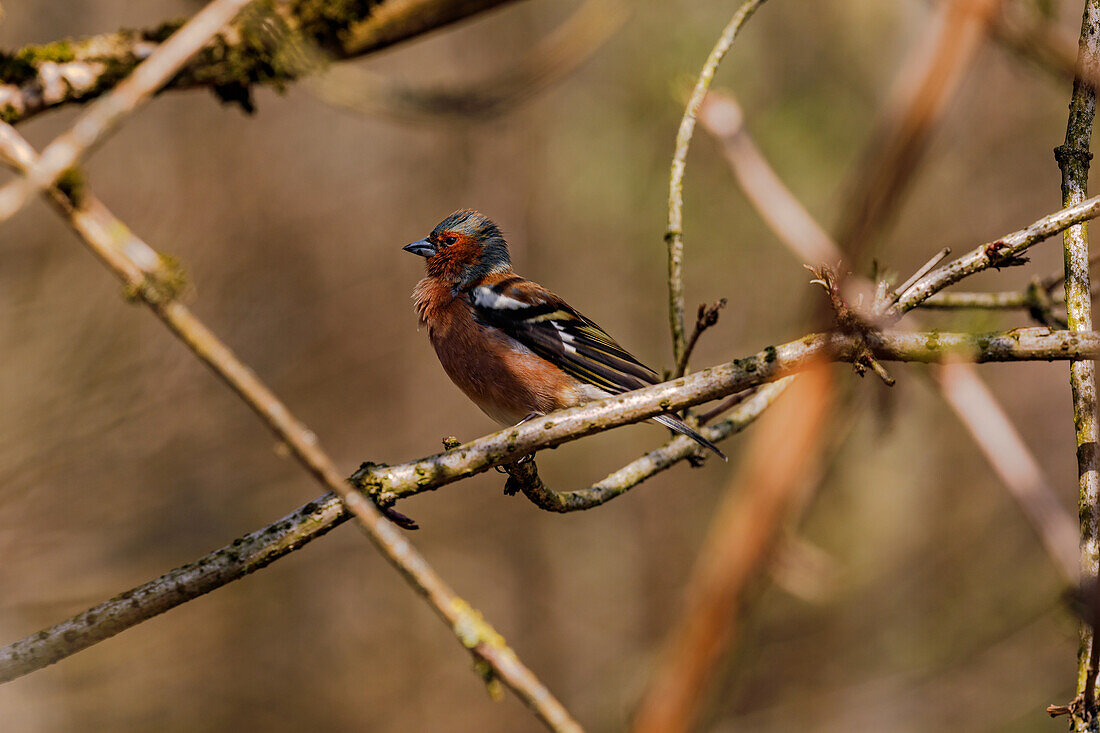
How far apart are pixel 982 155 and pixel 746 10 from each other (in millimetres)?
9093

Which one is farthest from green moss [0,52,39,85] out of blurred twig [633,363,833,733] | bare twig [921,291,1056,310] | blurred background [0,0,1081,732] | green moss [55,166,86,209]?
bare twig [921,291,1056,310]

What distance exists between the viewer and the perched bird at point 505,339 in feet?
12.2

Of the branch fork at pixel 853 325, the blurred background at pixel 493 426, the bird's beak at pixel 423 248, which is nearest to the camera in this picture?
the branch fork at pixel 853 325

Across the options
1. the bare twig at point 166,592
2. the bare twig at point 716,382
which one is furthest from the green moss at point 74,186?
the bare twig at point 716,382

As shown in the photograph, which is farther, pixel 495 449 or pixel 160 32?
pixel 160 32

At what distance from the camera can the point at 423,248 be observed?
4164 millimetres

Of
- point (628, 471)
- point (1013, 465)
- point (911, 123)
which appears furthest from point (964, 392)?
Result: point (911, 123)

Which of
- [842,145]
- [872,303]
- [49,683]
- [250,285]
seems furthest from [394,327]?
[872,303]

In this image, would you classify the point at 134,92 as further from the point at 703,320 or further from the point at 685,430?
the point at 685,430

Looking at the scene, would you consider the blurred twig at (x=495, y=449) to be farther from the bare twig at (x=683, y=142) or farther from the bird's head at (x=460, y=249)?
the bird's head at (x=460, y=249)

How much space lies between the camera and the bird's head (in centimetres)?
418

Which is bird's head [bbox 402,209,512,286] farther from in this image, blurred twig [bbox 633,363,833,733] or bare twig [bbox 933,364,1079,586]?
bare twig [bbox 933,364,1079,586]

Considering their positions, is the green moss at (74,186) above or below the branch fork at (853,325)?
above

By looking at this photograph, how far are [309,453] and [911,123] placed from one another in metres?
1.69
